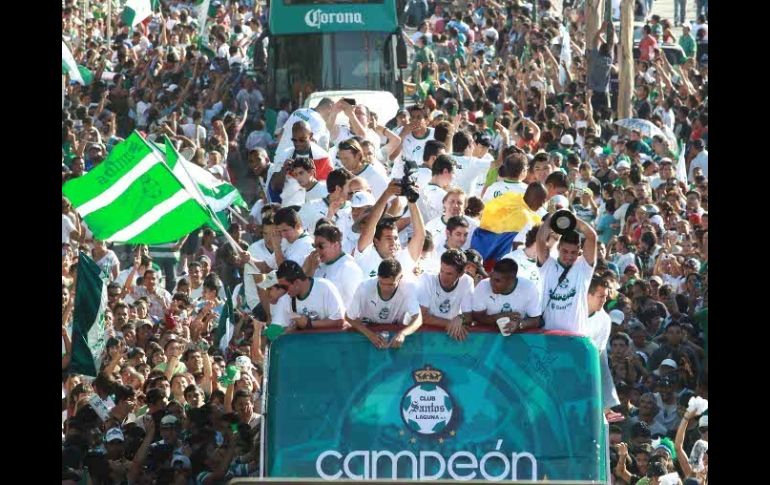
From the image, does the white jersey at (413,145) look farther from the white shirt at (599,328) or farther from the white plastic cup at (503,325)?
the white plastic cup at (503,325)

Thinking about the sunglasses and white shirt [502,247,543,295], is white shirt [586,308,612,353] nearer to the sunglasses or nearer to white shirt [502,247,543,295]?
white shirt [502,247,543,295]

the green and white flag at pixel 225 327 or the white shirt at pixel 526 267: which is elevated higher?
the white shirt at pixel 526 267

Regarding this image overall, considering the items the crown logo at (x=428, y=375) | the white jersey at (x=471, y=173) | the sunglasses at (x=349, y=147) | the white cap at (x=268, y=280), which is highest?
the sunglasses at (x=349, y=147)

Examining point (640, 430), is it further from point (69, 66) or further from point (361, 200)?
point (69, 66)

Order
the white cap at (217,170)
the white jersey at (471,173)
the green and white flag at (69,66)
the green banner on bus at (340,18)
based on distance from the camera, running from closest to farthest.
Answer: the white jersey at (471,173) → the white cap at (217,170) → the green banner on bus at (340,18) → the green and white flag at (69,66)

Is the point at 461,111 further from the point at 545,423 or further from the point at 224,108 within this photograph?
the point at 545,423

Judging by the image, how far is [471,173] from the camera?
50.9 ft

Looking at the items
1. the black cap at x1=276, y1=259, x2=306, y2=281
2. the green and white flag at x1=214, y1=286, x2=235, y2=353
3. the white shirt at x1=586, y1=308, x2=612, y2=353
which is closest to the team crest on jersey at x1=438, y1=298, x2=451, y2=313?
the black cap at x1=276, y1=259, x2=306, y2=281

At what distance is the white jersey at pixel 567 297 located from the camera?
35.7ft

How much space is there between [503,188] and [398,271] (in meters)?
3.62

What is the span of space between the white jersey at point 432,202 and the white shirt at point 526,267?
1.35 meters

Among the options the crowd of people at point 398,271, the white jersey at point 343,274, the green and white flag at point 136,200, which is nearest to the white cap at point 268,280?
the crowd of people at point 398,271

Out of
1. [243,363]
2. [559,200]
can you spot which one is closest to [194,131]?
[243,363]

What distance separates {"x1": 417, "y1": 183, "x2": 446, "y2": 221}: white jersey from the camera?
13727mm
